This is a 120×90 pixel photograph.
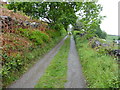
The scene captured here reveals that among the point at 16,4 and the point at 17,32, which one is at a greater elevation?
the point at 16,4

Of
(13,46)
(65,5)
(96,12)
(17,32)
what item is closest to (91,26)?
(96,12)

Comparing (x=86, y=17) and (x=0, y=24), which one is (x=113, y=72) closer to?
(x=0, y=24)

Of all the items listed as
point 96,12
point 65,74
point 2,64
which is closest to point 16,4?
point 96,12

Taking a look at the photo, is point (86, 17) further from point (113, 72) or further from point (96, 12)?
point (113, 72)

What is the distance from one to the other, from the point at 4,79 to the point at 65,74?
332cm

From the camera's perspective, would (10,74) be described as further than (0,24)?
No

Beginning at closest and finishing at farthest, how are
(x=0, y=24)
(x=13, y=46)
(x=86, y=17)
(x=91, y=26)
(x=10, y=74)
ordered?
(x=10, y=74) → (x=13, y=46) → (x=0, y=24) → (x=91, y=26) → (x=86, y=17)

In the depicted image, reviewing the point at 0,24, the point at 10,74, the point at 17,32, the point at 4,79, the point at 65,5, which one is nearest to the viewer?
the point at 4,79

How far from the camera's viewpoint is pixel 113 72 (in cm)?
521

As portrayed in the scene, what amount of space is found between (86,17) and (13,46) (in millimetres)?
11625

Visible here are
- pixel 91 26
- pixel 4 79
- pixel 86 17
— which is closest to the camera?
pixel 4 79

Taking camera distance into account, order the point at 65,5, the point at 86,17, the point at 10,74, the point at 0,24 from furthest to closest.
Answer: the point at 65,5 < the point at 86,17 < the point at 0,24 < the point at 10,74

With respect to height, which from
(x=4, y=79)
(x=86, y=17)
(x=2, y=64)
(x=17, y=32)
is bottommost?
(x=4, y=79)

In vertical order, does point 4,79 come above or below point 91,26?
below
